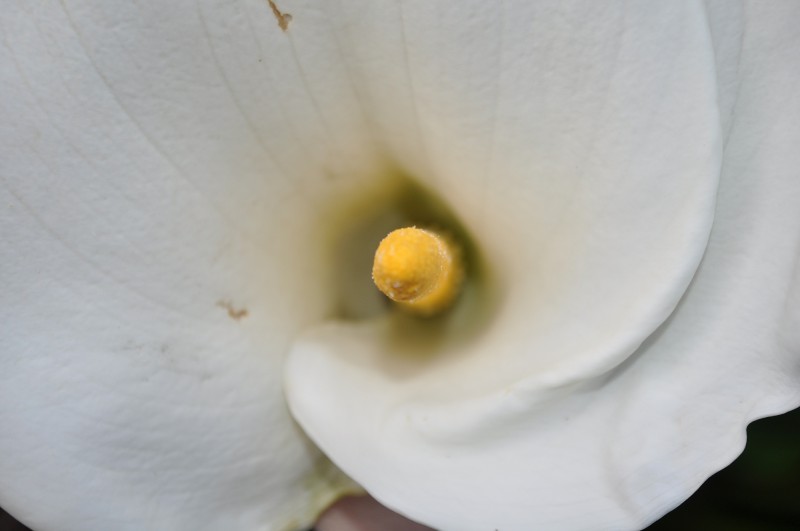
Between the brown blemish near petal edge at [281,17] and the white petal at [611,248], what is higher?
the brown blemish near petal edge at [281,17]

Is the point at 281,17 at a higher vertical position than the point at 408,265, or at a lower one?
higher

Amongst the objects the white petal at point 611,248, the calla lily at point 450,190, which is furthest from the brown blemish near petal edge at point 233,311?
the white petal at point 611,248

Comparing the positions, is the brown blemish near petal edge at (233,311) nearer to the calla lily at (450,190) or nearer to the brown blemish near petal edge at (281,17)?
the calla lily at (450,190)

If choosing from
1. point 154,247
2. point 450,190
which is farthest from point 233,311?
point 450,190

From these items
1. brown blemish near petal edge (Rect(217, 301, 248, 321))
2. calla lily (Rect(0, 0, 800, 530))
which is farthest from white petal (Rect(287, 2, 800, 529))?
brown blemish near petal edge (Rect(217, 301, 248, 321))

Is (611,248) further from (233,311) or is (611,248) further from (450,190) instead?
(233,311)

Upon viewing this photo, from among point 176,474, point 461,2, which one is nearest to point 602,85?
point 461,2

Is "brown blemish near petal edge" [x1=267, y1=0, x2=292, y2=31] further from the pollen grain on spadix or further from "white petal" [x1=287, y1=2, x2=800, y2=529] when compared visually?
the pollen grain on spadix
